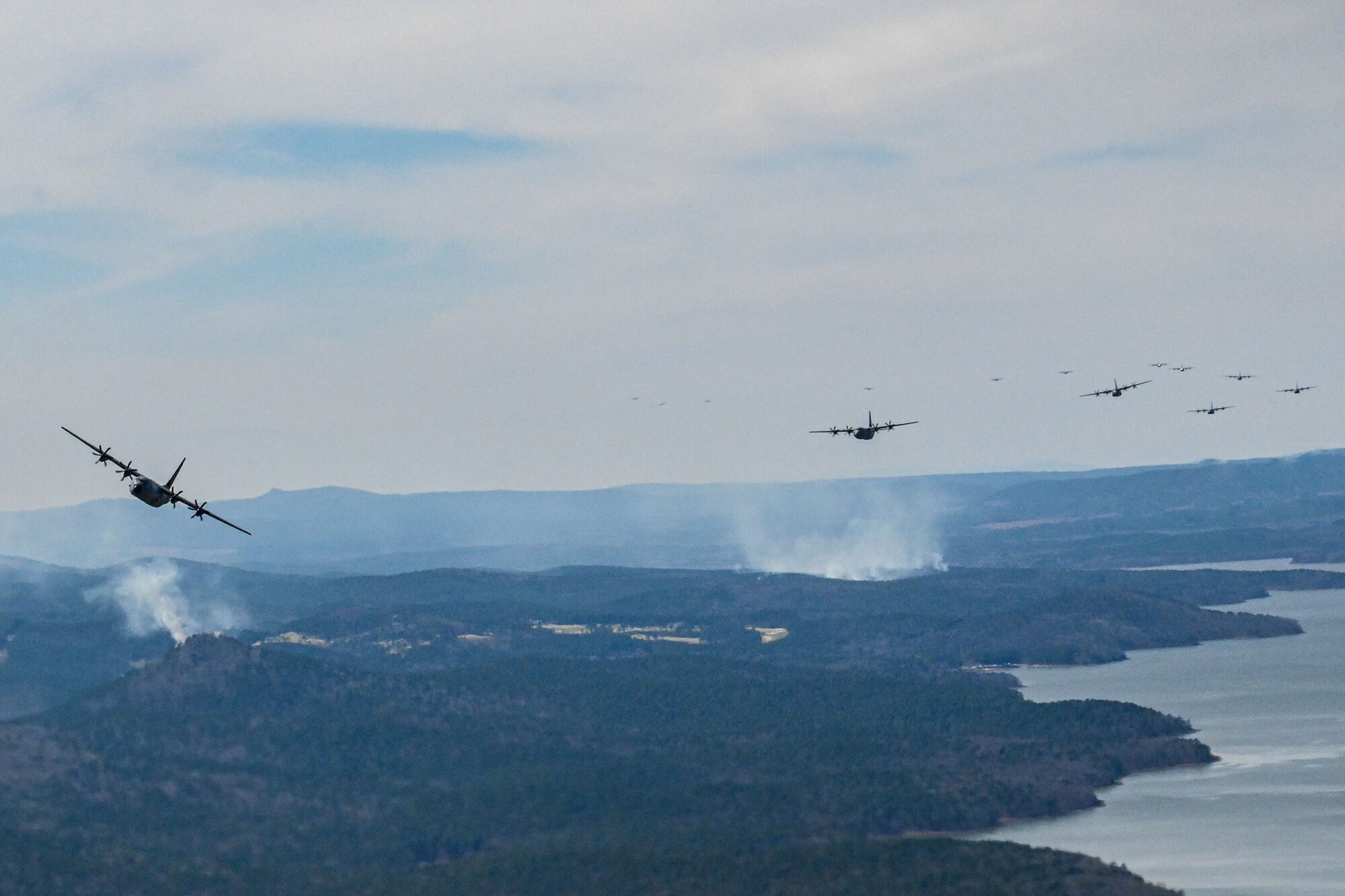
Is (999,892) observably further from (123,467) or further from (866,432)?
(123,467)

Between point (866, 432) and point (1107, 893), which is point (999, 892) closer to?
point (1107, 893)

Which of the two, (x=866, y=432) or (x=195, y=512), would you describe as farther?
(x=866, y=432)

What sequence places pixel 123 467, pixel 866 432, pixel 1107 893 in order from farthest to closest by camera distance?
1. pixel 1107 893
2. pixel 866 432
3. pixel 123 467

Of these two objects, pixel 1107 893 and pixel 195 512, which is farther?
pixel 1107 893

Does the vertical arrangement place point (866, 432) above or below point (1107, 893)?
above

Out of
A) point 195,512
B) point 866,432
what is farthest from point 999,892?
point 195,512

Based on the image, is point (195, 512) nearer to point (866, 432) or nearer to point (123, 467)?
point (123, 467)

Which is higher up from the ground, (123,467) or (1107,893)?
(123,467)

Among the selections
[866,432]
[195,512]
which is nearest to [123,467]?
[195,512]

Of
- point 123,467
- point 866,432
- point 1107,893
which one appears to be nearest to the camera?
point 123,467
